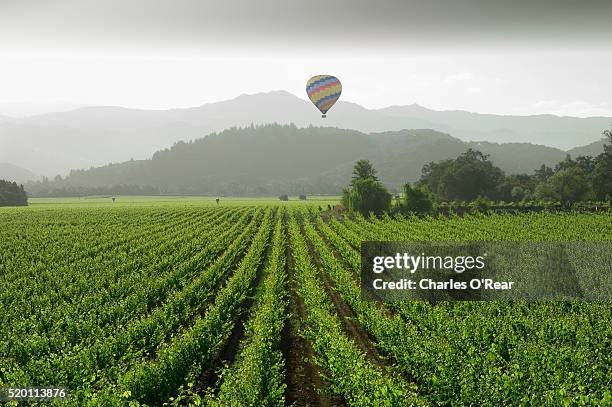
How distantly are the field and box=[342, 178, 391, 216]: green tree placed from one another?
42.6 meters

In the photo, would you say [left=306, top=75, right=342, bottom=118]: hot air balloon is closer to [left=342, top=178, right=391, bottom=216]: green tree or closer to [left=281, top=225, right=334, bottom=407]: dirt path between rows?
[left=342, top=178, right=391, bottom=216]: green tree

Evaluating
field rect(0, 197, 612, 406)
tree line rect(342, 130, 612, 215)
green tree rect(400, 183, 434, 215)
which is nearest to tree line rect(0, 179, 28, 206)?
tree line rect(342, 130, 612, 215)

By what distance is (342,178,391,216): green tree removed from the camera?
250 ft

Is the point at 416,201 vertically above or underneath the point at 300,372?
above

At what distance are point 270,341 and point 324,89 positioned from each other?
56210 millimetres

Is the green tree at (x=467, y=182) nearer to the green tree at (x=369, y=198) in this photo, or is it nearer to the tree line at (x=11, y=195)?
the green tree at (x=369, y=198)

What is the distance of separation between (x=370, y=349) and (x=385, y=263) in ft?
Answer: 52.1

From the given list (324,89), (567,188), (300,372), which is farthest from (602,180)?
(300,372)

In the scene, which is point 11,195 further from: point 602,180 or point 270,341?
point 602,180

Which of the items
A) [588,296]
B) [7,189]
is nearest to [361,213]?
[588,296]

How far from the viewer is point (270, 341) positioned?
630 inches

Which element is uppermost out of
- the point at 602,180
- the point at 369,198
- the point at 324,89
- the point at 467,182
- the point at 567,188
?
the point at 324,89

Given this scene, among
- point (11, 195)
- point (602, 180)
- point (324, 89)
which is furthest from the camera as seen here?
point (11, 195)

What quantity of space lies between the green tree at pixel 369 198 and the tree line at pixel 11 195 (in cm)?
8917
